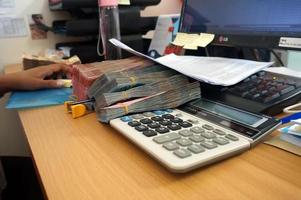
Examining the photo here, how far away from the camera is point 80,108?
23.5 inches

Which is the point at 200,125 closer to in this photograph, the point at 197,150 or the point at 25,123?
the point at 197,150

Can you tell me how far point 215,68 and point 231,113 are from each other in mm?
164

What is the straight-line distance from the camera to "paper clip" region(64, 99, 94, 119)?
1.94 feet

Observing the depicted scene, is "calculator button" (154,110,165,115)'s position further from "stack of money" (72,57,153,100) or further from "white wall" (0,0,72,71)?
"white wall" (0,0,72,71)

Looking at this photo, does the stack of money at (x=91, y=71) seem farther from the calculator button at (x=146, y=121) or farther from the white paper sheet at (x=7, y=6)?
the white paper sheet at (x=7, y=6)

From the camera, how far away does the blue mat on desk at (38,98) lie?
70 cm

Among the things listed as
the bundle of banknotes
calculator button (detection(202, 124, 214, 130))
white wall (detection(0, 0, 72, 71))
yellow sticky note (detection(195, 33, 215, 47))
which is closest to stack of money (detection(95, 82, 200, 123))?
the bundle of banknotes

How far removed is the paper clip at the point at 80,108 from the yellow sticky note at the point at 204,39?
0.34 metres

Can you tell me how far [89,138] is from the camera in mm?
488

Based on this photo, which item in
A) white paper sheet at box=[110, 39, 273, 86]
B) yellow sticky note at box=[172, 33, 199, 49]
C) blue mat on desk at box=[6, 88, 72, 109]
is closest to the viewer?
white paper sheet at box=[110, 39, 273, 86]

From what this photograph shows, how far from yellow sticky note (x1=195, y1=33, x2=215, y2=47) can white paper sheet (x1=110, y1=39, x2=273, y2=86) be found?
61mm

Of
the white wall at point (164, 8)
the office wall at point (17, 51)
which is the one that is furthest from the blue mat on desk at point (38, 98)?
the white wall at point (164, 8)

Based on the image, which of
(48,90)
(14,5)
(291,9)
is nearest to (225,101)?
(291,9)

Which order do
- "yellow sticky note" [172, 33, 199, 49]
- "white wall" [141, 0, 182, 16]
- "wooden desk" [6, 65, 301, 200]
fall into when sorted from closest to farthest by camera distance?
"wooden desk" [6, 65, 301, 200]
"yellow sticky note" [172, 33, 199, 49]
"white wall" [141, 0, 182, 16]
